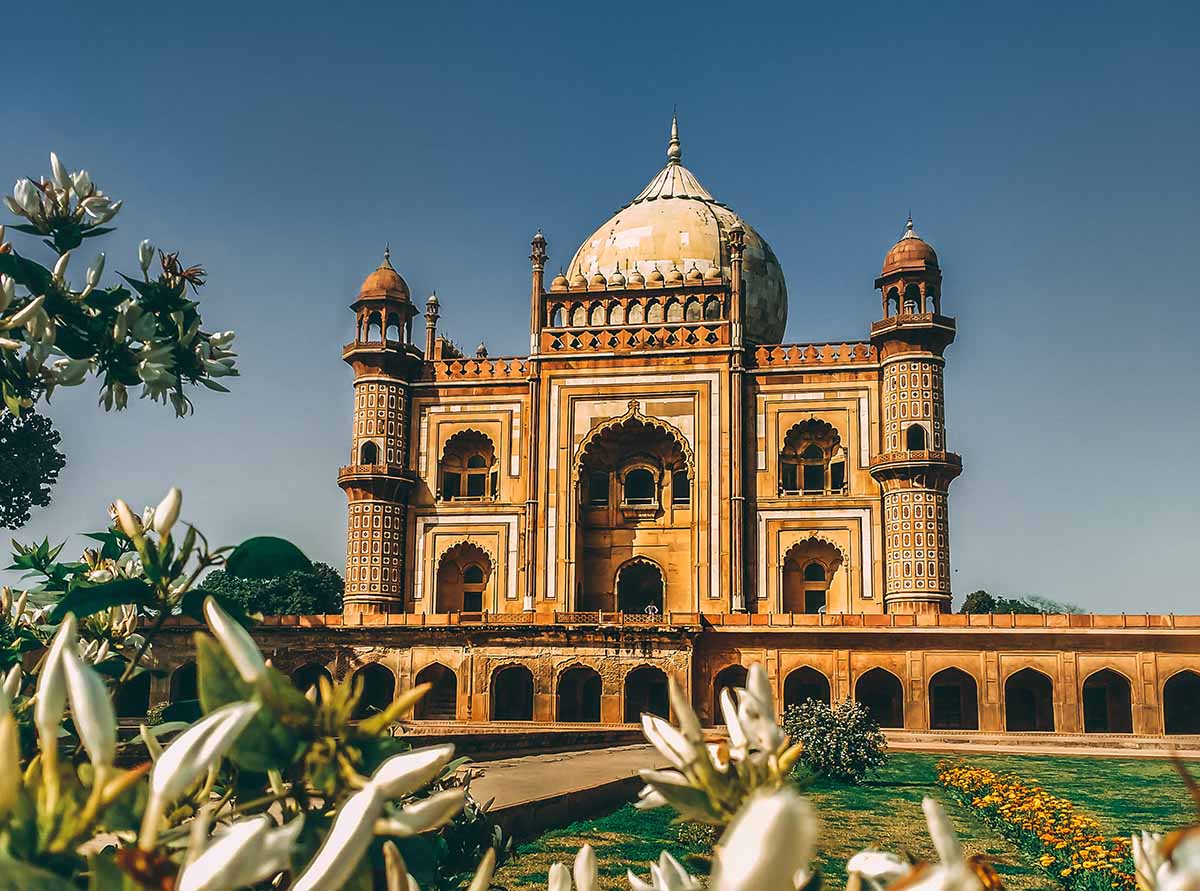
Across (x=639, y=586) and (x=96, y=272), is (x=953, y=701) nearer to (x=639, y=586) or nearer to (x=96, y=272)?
(x=639, y=586)

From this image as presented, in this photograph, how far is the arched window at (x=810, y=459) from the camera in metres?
28.0

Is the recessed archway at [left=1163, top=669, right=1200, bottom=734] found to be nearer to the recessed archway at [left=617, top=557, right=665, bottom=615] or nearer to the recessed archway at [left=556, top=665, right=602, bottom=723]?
the recessed archway at [left=617, top=557, right=665, bottom=615]

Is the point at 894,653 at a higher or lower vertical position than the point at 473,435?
lower

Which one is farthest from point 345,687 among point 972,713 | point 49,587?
point 972,713

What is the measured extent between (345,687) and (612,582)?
2734 centimetres

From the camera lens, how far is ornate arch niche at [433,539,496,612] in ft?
94.8

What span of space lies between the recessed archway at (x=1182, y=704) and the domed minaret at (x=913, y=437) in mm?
5369

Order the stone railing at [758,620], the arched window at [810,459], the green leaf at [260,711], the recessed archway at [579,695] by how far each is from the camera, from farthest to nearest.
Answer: the arched window at [810,459] < the recessed archway at [579,695] < the stone railing at [758,620] < the green leaf at [260,711]

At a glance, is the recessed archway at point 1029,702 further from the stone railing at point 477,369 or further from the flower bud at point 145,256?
the flower bud at point 145,256

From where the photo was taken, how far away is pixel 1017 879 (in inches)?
337

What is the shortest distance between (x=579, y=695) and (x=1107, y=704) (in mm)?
11319

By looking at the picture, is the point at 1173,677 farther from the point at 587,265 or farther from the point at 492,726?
the point at 587,265

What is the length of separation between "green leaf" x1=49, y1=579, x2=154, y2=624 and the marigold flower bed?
277 inches

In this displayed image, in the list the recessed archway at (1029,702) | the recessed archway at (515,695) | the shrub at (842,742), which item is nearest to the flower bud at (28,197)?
the shrub at (842,742)
